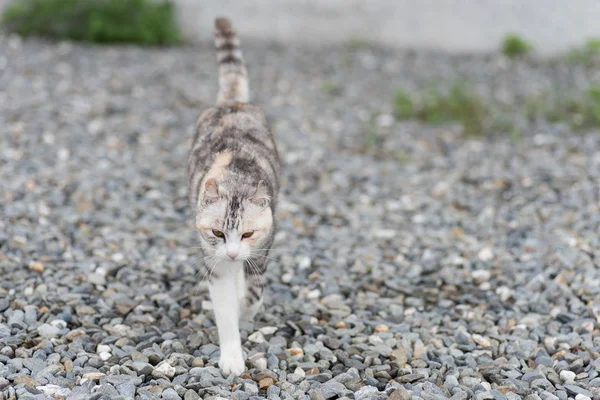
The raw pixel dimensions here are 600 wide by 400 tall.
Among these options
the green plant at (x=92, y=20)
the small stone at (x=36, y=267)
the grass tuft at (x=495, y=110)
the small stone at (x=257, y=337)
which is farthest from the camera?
the green plant at (x=92, y=20)

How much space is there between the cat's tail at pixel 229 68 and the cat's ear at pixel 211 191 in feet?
4.56

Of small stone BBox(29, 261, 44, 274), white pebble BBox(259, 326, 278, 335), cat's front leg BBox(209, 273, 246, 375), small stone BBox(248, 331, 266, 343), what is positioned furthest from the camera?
small stone BBox(29, 261, 44, 274)

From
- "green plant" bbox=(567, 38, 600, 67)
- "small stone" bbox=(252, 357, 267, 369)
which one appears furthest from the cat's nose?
"green plant" bbox=(567, 38, 600, 67)

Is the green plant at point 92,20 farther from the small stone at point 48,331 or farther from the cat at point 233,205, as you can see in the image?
the small stone at point 48,331

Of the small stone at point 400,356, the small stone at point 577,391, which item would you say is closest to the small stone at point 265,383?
the small stone at point 400,356

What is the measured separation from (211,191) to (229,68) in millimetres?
1593

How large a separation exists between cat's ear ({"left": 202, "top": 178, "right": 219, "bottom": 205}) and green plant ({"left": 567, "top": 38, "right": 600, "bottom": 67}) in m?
8.25

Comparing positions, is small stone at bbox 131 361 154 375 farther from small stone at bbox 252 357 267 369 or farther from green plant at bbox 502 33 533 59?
green plant at bbox 502 33 533 59

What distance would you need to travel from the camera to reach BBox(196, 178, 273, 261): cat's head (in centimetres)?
357

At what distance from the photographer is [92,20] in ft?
33.6

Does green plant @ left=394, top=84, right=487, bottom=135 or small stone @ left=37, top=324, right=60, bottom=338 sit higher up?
green plant @ left=394, top=84, right=487, bottom=135

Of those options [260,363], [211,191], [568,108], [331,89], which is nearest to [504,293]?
[260,363]

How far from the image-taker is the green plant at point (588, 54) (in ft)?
34.0

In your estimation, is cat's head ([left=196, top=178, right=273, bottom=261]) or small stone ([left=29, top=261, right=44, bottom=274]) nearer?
cat's head ([left=196, top=178, right=273, bottom=261])
